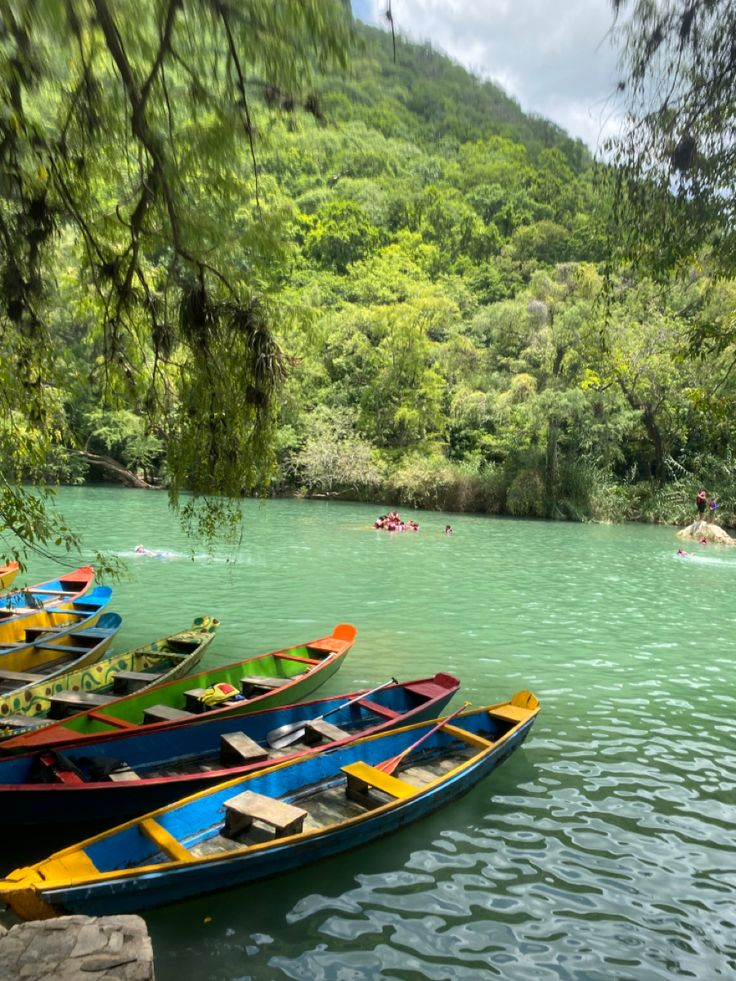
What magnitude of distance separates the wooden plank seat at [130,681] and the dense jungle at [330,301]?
93.8 inches

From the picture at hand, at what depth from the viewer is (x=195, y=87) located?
460cm

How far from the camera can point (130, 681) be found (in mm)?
7707

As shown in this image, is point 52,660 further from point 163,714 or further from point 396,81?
point 396,81

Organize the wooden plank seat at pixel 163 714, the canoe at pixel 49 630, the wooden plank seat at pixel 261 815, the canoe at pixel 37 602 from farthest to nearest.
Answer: the canoe at pixel 37 602, the canoe at pixel 49 630, the wooden plank seat at pixel 163 714, the wooden plank seat at pixel 261 815

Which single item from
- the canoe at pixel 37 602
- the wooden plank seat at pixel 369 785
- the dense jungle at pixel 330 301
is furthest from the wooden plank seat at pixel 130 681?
the wooden plank seat at pixel 369 785

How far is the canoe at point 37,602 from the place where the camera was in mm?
9682

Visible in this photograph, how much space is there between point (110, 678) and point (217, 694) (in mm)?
1655

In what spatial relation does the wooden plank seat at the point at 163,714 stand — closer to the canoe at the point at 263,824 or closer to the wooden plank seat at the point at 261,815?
the canoe at the point at 263,824

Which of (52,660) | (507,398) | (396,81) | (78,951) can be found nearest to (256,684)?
(52,660)

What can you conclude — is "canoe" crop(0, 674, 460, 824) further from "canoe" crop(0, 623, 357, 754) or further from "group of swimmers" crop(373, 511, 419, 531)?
"group of swimmers" crop(373, 511, 419, 531)

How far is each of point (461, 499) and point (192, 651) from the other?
29.5 metres

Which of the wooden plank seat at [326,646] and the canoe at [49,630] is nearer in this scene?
the canoe at [49,630]

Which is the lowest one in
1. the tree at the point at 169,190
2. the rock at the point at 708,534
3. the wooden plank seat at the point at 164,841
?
the wooden plank seat at the point at 164,841

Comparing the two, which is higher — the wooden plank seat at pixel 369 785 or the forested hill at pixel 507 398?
the forested hill at pixel 507 398
